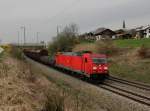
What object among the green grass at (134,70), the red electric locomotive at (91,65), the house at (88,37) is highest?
the house at (88,37)

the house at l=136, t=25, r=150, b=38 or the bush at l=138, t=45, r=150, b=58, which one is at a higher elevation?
the house at l=136, t=25, r=150, b=38

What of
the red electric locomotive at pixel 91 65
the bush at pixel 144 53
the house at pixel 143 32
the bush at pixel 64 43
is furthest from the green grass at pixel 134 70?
the house at pixel 143 32

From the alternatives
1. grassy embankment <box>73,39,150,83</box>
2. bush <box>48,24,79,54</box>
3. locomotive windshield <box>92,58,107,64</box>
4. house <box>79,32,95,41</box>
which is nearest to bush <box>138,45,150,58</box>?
grassy embankment <box>73,39,150,83</box>

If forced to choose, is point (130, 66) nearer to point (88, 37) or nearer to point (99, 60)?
point (99, 60)

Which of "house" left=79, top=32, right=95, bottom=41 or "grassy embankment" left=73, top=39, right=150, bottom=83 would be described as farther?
"house" left=79, top=32, right=95, bottom=41

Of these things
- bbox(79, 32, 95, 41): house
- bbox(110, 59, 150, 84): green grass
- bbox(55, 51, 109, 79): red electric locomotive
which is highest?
bbox(79, 32, 95, 41): house

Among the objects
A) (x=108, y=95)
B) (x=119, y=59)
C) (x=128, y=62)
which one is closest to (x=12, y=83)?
(x=108, y=95)

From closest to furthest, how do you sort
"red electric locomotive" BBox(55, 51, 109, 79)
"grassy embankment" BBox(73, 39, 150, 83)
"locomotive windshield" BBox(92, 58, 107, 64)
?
"red electric locomotive" BBox(55, 51, 109, 79) < "locomotive windshield" BBox(92, 58, 107, 64) < "grassy embankment" BBox(73, 39, 150, 83)

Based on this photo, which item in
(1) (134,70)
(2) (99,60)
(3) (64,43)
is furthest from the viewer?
(3) (64,43)

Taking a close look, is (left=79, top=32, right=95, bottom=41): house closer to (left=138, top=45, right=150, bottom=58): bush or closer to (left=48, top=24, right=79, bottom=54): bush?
(left=48, top=24, right=79, bottom=54): bush

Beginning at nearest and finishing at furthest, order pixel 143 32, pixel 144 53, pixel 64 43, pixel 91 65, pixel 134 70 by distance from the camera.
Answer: pixel 91 65 → pixel 134 70 → pixel 144 53 → pixel 64 43 → pixel 143 32

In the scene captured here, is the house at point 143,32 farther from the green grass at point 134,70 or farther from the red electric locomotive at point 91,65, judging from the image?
the red electric locomotive at point 91,65

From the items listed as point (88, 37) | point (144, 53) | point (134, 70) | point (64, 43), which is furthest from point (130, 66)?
point (88, 37)

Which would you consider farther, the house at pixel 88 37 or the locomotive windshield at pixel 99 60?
the house at pixel 88 37
